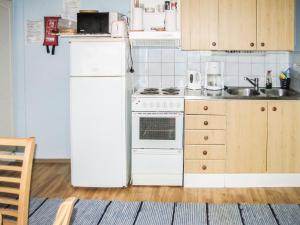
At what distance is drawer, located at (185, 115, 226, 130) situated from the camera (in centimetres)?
407

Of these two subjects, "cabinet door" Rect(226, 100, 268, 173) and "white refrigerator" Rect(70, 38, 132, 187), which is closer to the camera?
"white refrigerator" Rect(70, 38, 132, 187)

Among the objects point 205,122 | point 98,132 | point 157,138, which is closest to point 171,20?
point 205,122

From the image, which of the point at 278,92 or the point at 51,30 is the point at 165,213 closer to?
the point at 278,92

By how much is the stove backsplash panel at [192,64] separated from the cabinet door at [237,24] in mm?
383

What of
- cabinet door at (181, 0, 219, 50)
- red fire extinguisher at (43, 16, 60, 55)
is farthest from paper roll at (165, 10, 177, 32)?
red fire extinguisher at (43, 16, 60, 55)

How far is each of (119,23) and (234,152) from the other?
1658mm

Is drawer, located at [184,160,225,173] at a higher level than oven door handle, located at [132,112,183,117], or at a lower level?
lower

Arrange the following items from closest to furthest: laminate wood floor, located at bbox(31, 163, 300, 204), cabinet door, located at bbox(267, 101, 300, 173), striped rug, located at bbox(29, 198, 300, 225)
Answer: striped rug, located at bbox(29, 198, 300, 225) → laminate wood floor, located at bbox(31, 163, 300, 204) → cabinet door, located at bbox(267, 101, 300, 173)

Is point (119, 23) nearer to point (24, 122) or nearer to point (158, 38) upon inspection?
point (158, 38)

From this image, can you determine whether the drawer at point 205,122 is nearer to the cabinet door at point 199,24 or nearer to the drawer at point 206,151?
the drawer at point 206,151

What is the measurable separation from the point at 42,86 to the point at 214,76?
199 cm

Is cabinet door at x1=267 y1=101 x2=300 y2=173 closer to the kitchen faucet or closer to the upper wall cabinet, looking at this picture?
the kitchen faucet

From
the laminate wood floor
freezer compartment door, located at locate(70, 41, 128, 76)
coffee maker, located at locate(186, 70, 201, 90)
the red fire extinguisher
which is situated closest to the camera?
the laminate wood floor

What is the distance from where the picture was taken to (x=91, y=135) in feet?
13.2
